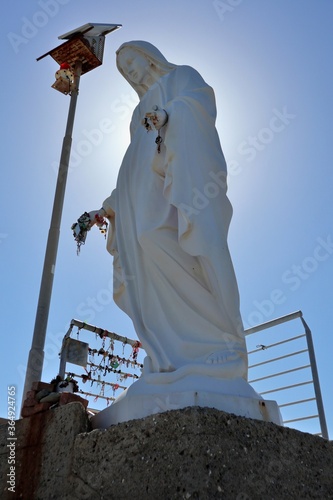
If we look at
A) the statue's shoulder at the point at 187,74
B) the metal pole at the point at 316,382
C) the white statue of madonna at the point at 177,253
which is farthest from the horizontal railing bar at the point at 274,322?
the statue's shoulder at the point at 187,74

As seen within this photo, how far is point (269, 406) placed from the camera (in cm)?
258

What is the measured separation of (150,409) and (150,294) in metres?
0.82

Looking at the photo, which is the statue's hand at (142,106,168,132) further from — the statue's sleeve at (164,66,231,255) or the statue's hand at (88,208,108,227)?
the statue's hand at (88,208,108,227)

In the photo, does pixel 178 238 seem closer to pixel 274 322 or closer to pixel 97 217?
pixel 97 217

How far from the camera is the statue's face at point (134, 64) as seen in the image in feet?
14.2

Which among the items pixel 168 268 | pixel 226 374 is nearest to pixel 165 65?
pixel 168 268

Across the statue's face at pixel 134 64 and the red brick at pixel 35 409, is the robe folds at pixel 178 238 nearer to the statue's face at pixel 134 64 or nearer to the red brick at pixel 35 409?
the statue's face at pixel 134 64

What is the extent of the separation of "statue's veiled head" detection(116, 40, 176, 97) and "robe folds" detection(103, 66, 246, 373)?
0.41 metres

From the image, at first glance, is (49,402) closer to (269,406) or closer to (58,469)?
(58,469)

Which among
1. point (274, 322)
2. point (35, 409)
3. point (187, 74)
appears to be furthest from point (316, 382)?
point (187, 74)

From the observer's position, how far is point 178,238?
3045mm

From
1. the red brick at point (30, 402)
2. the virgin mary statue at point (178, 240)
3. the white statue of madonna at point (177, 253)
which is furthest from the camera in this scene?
the red brick at point (30, 402)

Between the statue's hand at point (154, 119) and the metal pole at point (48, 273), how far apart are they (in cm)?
251

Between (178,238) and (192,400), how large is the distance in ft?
3.32
